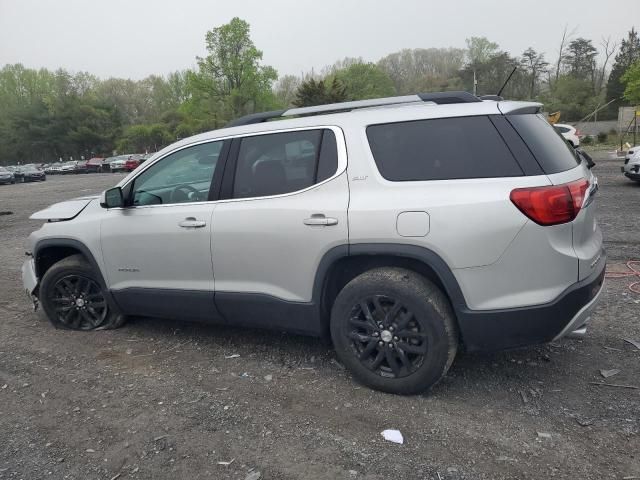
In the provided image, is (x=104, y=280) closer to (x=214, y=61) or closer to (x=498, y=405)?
(x=498, y=405)

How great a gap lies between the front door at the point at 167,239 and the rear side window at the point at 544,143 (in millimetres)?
2130

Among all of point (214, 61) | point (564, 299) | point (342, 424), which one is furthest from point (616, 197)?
point (214, 61)

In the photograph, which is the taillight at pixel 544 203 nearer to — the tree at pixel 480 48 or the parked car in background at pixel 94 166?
the parked car in background at pixel 94 166

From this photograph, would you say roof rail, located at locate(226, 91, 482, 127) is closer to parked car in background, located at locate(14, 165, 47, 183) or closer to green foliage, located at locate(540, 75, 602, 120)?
parked car in background, located at locate(14, 165, 47, 183)

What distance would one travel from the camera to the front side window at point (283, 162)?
3.54m

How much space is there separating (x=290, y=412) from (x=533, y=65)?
233 ft

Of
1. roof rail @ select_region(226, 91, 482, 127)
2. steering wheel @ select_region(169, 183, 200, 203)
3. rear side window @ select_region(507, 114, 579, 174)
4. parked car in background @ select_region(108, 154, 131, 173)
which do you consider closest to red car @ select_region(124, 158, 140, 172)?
parked car in background @ select_region(108, 154, 131, 173)

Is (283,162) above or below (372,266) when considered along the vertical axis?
above

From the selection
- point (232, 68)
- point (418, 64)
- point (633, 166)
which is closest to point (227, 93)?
point (232, 68)

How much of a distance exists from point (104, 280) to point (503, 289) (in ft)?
10.6

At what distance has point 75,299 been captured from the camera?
4805mm

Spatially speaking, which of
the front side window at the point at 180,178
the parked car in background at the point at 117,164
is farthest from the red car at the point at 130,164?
the front side window at the point at 180,178

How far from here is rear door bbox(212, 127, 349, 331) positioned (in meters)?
3.43

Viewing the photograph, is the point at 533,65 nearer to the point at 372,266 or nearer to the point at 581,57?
the point at 581,57
